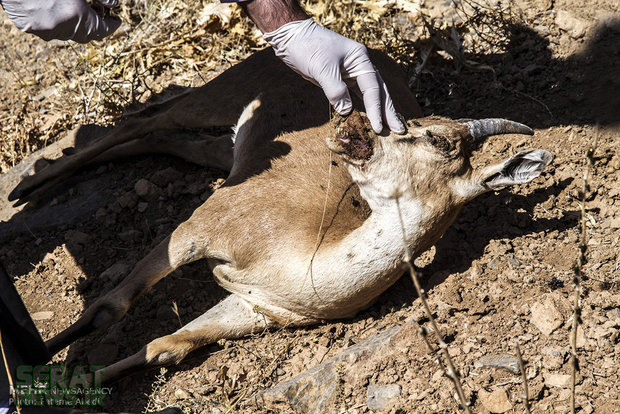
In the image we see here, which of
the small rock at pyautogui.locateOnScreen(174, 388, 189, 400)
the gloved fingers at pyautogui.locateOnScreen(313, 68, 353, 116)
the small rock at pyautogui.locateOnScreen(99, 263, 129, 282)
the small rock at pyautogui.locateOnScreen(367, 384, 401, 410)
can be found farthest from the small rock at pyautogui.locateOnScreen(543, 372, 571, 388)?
the small rock at pyautogui.locateOnScreen(99, 263, 129, 282)

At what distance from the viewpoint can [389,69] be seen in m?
4.70

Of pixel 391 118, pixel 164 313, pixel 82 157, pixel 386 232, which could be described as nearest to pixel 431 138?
pixel 391 118

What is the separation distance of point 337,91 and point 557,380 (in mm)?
1881

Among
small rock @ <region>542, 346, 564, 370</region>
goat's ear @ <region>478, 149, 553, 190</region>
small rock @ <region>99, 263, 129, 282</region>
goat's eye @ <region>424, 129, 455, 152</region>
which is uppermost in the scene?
goat's eye @ <region>424, 129, 455, 152</region>

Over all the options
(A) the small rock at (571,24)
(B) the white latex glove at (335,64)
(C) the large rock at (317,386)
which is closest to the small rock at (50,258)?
(C) the large rock at (317,386)

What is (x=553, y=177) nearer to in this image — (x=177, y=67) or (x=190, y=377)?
(x=190, y=377)

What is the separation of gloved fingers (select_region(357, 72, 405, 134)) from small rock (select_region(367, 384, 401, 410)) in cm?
138

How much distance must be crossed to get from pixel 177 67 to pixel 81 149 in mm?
1287

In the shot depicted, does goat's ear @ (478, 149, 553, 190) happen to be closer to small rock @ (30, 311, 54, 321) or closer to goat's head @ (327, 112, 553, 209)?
goat's head @ (327, 112, 553, 209)

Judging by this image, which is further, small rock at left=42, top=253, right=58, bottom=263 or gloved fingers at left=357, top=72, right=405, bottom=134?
small rock at left=42, top=253, right=58, bottom=263

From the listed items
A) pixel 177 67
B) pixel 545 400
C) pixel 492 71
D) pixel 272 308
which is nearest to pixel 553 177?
pixel 492 71

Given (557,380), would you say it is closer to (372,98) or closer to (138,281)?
(372,98)

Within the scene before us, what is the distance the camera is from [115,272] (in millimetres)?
4258

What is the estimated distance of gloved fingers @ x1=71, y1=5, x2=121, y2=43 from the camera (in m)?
3.47
